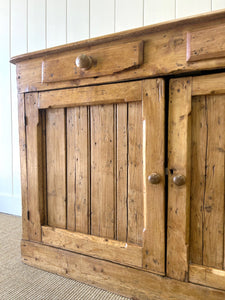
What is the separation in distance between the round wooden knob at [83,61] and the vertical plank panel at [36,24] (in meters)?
0.96

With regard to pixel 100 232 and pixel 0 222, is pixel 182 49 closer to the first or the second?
pixel 100 232

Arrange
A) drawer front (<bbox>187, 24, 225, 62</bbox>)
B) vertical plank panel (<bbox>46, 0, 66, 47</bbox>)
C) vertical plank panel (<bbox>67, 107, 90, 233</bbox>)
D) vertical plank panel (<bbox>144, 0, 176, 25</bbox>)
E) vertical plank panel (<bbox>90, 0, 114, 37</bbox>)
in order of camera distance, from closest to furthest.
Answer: drawer front (<bbox>187, 24, 225, 62</bbox>), vertical plank panel (<bbox>67, 107, 90, 233</bbox>), vertical plank panel (<bbox>144, 0, 176, 25</bbox>), vertical plank panel (<bbox>90, 0, 114, 37</bbox>), vertical plank panel (<bbox>46, 0, 66, 47</bbox>)

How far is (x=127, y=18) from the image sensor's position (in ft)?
4.25

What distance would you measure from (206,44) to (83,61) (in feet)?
1.31

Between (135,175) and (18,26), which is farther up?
(18,26)

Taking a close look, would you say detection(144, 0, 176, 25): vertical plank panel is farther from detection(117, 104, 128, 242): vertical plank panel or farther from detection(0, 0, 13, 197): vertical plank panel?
detection(0, 0, 13, 197): vertical plank panel

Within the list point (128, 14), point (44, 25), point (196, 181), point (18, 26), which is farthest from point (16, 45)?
point (196, 181)

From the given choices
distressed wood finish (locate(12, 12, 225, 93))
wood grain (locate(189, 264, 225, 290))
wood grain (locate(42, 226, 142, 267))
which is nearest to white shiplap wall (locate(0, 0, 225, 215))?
distressed wood finish (locate(12, 12, 225, 93))

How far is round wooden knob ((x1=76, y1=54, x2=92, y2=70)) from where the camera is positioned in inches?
30.2

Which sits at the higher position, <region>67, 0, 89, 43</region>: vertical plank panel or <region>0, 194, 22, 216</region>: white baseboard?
<region>67, 0, 89, 43</region>: vertical plank panel

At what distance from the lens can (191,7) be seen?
1151 mm

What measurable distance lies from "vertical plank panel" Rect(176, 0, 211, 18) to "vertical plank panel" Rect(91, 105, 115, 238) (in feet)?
2.56

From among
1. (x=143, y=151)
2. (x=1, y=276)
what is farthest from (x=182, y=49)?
(x=1, y=276)

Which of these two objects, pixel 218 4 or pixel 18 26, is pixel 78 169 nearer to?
pixel 218 4
